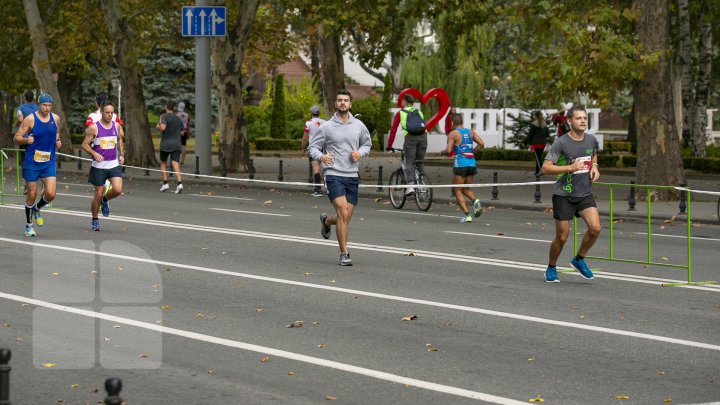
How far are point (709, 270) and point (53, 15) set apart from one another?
135 feet

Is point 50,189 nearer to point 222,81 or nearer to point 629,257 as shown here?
point 629,257

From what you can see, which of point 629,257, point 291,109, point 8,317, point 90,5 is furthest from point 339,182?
point 291,109

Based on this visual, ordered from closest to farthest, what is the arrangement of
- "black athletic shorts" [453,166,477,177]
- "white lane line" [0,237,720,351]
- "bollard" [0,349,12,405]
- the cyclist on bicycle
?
"bollard" [0,349,12,405] → "white lane line" [0,237,720,351] → "black athletic shorts" [453,166,477,177] → the cyclist on bicycle

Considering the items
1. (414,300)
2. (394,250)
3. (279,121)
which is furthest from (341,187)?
(279,121)

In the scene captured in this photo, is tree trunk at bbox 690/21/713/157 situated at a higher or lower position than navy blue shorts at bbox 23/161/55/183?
higher

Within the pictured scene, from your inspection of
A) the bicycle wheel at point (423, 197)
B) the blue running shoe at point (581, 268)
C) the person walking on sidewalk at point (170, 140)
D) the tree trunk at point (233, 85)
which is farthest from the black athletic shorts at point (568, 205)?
the tree trunk at point (233, 85)

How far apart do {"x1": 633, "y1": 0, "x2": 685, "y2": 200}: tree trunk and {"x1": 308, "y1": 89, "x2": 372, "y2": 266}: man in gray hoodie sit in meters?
Result: 13.1

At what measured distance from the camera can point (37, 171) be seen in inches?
749

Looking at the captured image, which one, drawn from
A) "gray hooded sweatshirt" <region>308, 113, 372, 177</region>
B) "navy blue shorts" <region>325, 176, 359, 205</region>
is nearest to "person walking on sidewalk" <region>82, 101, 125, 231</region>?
"gray hooded sweatshirt" <region>308, 113, 372, 177</region>

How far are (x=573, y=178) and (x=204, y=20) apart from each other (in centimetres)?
2246

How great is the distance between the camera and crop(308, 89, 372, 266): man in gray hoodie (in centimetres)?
1565

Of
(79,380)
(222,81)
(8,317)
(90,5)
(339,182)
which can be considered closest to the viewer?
(79,380)

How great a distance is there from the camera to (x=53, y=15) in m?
53.2

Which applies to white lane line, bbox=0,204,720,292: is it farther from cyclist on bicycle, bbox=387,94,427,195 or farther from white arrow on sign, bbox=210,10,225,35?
white arrow on sign, bbox=210,10,225,35
